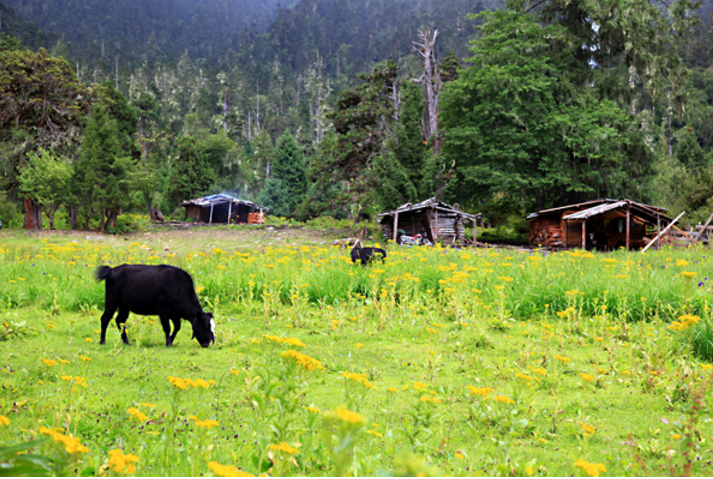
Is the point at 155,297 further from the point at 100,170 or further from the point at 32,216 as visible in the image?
the point at 32,216

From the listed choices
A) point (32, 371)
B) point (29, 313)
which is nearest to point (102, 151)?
point (29, 313)

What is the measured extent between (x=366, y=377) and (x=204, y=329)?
3538mm

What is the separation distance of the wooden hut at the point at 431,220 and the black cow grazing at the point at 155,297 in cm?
2064

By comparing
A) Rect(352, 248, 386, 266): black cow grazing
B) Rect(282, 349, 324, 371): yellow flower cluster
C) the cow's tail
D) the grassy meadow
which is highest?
Rect(352, 248, 386, 266): black cow grazing

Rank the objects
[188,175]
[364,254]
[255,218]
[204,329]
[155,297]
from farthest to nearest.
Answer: [188,175]
[255,218]
[364,254]
[204,329]
[155,297]

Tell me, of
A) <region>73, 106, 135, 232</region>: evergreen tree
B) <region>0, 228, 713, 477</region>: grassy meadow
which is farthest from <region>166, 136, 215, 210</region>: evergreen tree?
<region>0, 228, 713, 477</region>: grassy meadow

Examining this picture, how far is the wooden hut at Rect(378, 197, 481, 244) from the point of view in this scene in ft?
Result: 87.2

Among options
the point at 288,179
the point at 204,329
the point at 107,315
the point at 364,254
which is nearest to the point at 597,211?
the point at 364,254

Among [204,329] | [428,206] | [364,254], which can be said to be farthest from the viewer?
[428,206]

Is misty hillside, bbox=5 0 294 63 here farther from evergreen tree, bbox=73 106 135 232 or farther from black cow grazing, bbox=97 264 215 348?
black cow grazing, bbox=97 264 215 348

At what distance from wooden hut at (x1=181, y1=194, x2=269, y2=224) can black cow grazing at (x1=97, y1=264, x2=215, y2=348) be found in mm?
42464

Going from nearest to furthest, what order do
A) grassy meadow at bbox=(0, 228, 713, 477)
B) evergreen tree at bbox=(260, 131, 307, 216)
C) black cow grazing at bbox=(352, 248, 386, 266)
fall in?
1. grassy meadow at bbox=(0, 228, 713, 477)
2. black cow grazing at bbox=(352, 248, 386, 266)
3. evergreen tree at bbox=(260, 131, 307, 216)

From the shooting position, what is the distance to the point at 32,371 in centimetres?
430

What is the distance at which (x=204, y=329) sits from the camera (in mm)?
5727
